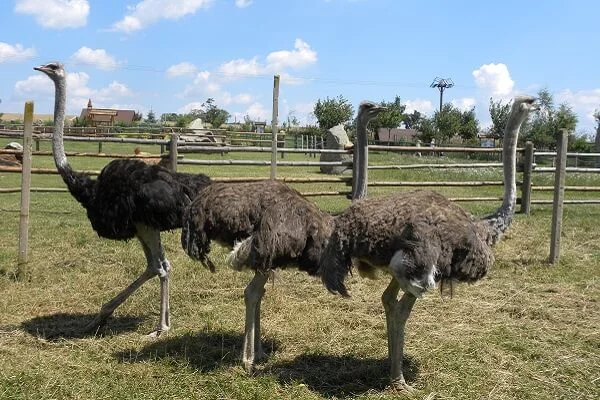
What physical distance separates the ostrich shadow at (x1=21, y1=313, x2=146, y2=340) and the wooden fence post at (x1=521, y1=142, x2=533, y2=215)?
673cm

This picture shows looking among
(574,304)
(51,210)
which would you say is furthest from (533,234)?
(51,210)

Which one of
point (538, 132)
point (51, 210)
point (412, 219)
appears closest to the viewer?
point (412, 219)

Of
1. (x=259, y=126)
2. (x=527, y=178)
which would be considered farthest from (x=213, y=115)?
(x=527, y=178)

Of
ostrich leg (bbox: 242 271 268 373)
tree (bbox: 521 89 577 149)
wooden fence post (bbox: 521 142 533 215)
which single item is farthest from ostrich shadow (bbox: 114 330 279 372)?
tree (bbox: 521 89 577 149)

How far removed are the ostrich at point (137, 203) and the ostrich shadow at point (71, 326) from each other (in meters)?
0.09

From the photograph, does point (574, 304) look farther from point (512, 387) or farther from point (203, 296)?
point (203, 296)

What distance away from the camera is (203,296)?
5102 mm

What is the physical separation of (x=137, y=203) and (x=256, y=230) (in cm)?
108

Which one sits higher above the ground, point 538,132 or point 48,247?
point 538,132

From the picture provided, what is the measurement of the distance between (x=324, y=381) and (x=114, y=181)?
6.32 ft

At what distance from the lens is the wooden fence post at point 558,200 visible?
20.6 ft

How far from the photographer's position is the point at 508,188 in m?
3.68

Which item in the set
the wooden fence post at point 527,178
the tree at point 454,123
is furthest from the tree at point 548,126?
the wooden fence post at point 527,178

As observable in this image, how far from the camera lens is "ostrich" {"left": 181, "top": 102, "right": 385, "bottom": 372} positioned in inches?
136
